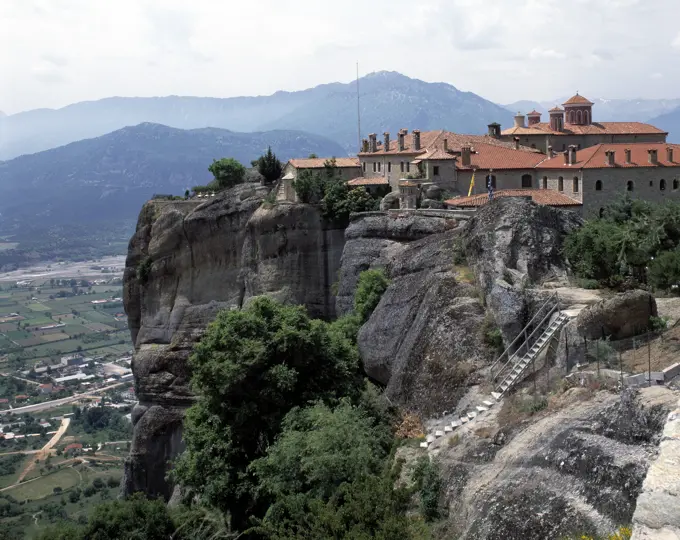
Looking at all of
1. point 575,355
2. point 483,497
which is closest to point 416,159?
point 575,355

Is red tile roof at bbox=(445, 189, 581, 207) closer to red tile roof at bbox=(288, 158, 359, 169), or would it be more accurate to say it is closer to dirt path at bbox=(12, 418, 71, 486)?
red tile roof at bbox=(288, 158, 359, 169)

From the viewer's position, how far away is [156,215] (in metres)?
67.3

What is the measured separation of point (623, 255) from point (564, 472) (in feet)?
55.5

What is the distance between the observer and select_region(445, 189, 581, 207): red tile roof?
49.1 m

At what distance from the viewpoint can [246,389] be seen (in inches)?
1415

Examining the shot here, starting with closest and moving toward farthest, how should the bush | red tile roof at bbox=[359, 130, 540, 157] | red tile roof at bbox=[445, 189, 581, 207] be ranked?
the bush, red tile roof at bbox=[445, 189, 581, 207], red tile roof at bbox=[359, 130, 540, 157]

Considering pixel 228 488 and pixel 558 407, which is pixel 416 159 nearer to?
pixel 228 488

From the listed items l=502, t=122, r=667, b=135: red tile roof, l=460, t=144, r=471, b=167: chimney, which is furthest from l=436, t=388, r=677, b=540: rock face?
l=502, t=122, r=667, b=135: red tile roof

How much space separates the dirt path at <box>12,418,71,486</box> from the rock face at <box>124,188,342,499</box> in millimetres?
71896

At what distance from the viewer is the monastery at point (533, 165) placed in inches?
2016

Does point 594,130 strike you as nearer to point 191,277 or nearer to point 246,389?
point 191,277

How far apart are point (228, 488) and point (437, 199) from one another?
1012 inches

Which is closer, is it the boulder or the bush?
the boulder

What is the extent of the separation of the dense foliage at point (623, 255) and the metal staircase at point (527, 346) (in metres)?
5.62
